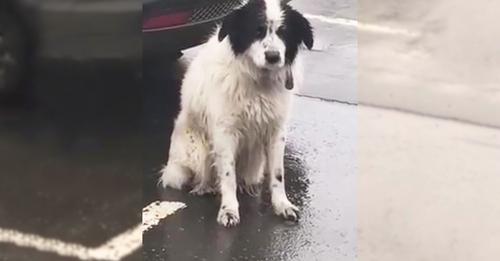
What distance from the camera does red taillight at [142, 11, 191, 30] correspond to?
2518mm

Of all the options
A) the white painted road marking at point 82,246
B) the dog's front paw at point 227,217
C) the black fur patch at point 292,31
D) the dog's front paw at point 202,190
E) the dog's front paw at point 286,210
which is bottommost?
the dog's front paw at point 286,210

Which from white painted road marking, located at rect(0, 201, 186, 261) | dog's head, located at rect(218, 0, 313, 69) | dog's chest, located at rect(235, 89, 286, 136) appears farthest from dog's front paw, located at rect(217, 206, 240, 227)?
dog's head, located at rect(218, 0, 313, 69)

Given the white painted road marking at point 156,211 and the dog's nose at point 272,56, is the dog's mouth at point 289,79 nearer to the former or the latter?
the dog's nose at point 272,56

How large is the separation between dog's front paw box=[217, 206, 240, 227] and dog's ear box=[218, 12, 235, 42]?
662mm

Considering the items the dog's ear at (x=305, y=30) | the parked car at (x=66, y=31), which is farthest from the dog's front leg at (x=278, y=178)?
the parked car at (x=66, y=31)

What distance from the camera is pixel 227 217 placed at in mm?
2992

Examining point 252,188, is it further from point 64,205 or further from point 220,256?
point 64,205

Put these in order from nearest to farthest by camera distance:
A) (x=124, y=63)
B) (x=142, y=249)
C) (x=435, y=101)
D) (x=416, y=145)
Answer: (x=124, y=63), (x=142, y=249), (x=416, y=145), (x=435, y=101)

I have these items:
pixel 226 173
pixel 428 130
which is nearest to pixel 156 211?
pixel 226 173

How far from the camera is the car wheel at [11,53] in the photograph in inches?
96.0

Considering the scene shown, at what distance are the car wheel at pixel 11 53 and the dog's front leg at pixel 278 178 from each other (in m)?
0.93

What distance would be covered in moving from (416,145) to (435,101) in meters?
0.52

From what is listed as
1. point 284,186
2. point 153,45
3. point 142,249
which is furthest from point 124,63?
point 284,186

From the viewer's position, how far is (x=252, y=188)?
304 cm
